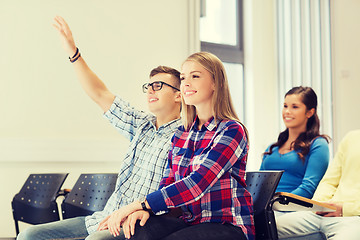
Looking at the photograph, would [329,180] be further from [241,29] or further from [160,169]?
[241,29]

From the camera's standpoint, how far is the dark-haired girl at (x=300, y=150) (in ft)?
9.62

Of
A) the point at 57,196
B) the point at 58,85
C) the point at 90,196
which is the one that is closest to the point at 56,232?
the point at 90,196

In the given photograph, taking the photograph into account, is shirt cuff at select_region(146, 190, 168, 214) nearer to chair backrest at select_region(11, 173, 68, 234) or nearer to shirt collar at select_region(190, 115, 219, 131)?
shirt collar at select_region(190, 115, 219, 131)

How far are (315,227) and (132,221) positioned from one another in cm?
120

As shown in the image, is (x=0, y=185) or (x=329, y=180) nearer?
(x=329, y=180)

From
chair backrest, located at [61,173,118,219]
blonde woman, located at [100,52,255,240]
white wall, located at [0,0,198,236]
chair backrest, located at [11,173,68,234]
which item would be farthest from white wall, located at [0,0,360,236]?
blonde woman, located at [100,52,255,240]

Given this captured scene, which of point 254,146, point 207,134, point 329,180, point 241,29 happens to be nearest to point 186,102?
point 207,134

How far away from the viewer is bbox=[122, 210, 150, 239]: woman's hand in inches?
69.5

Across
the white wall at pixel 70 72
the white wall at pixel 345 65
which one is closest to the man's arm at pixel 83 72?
the white wall at pixel 70 72

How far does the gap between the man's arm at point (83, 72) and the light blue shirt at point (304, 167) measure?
1.17 metres

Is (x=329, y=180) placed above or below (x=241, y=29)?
below

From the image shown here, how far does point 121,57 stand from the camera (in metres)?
4.59

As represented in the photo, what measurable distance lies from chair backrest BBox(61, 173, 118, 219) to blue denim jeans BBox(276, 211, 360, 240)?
114 cm

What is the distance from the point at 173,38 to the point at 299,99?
1985mm
